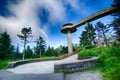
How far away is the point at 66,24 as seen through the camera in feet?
100

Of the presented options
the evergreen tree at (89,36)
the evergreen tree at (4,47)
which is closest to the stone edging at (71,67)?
the evergreen tree at (89,36)

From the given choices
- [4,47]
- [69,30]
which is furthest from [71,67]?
[4,47]

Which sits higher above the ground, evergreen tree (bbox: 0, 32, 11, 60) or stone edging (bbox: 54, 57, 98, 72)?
evergreen tree (bbox: 0, 32, 11, 60)

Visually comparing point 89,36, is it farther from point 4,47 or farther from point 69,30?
point 4,47

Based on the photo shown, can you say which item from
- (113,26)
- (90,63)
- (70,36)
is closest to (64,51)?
(70,36)

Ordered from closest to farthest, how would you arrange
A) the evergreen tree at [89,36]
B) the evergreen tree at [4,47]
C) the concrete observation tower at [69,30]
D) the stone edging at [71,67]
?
the stone edging at [71,67], the evergreen tree at [89,36], the concrete observation tower at [69,30], the evergreen tree at [4,47]

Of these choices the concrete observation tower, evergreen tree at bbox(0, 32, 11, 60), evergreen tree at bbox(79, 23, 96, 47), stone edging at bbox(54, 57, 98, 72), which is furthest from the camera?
evergreen tree at bbox(0, 32, 11, 60)

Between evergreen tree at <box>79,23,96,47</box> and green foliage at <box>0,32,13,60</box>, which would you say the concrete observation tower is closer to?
evergreen tree at <box>79,23,96,47</box>

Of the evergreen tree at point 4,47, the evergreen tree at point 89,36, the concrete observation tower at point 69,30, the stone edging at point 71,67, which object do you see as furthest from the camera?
the evergreen tree at point 4,47

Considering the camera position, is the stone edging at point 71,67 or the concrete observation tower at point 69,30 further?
the concrete observation tower at point 69,30

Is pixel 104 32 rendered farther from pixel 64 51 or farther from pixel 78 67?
pixel 78 67

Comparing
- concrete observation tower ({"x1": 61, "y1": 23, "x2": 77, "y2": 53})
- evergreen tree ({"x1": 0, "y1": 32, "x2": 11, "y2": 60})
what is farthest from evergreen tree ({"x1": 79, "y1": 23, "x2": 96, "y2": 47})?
evergreen tree ({"x1": 0, "y1": 32, "x2": 11, "y2": 60})

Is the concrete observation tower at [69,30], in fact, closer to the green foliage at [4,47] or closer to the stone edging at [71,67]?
the stone edging at [71,67]

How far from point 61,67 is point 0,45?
3847 centimetres
